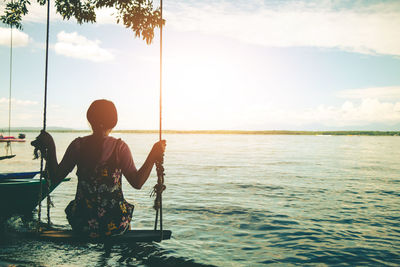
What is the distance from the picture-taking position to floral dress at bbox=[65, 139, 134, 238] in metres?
3.70

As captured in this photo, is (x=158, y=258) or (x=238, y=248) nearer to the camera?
(x=158, y=258)

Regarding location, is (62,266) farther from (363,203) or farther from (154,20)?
(363,203)

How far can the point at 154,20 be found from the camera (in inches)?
299

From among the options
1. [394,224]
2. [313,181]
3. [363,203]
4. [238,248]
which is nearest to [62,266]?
[238,248]

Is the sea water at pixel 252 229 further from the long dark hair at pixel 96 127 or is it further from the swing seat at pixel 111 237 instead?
the long dark hair at pixel 96 127

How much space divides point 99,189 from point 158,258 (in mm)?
3953

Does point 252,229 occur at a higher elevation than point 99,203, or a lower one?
lower

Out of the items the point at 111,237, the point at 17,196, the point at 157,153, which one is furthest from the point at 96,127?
the point at 17,196

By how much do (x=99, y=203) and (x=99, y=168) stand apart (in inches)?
17.0

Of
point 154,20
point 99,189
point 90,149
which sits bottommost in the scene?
point 99,189

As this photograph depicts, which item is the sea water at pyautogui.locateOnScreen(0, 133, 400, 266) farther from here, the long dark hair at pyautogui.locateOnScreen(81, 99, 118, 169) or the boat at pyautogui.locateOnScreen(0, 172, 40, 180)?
the boat at pyautogui.locateOnScreen(0, 172, 40, 180)

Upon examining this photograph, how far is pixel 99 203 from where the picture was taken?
12.4ft

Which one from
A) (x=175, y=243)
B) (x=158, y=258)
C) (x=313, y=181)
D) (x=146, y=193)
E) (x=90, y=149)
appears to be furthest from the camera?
(x=313, y=181)

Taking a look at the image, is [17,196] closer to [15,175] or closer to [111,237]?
[15,175]
